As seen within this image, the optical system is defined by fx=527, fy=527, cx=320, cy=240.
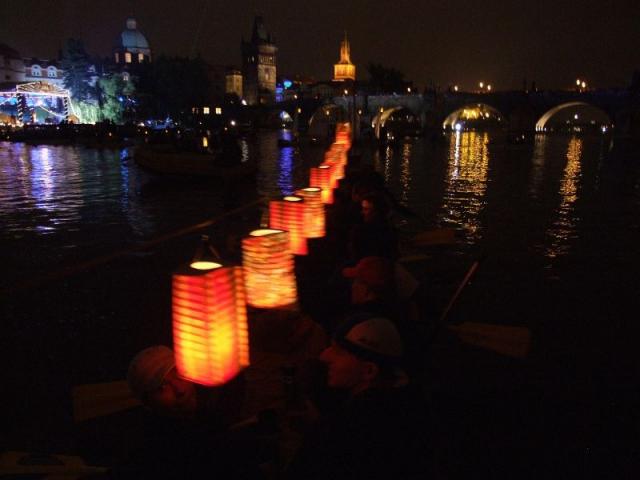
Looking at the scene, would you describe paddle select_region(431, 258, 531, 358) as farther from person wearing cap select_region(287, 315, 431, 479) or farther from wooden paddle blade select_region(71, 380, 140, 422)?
wooden paddle blade select_region(71, 380, 140, 422)

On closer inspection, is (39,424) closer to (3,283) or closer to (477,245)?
(3,283)

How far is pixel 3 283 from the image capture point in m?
9.84

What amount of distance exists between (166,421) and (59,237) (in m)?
11.6

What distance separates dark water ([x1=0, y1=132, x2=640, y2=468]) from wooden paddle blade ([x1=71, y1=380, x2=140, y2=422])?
1.00m

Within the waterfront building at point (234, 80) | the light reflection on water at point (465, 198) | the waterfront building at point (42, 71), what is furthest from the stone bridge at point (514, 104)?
the waterfront building at point (42, 71)

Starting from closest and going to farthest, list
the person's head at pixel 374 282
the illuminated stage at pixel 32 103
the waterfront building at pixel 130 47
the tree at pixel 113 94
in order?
the person's head at pixel 374 282 < the illuminated stage at pixel 32 103 < the tree at pixel 113 94 < the waterfront building at pixel 130 47

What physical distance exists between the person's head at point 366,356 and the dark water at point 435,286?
2937 mm

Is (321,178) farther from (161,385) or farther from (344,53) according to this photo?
(344,53)

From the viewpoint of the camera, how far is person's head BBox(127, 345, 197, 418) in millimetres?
3377

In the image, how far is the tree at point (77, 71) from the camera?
246 feet

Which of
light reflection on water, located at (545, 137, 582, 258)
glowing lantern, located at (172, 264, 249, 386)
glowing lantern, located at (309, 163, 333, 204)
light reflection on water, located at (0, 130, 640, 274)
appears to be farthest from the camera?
light reflection on water, located at (0, 130, 640, 274)

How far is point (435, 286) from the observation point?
29.6 feet

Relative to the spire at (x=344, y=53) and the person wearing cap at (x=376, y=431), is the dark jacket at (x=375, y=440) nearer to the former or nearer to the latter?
the person wearing cap at (x=376, y=431)

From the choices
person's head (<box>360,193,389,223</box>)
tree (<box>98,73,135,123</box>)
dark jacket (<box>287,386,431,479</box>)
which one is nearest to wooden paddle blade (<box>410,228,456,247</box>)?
person's head (<box>360,193,389,223</box>)
